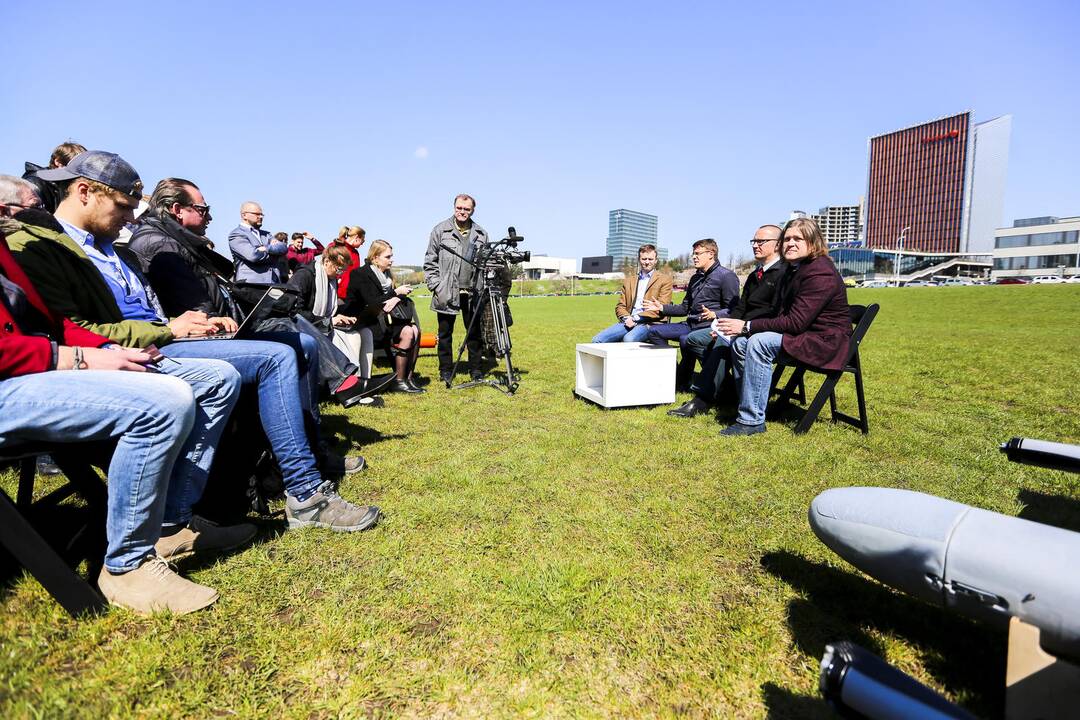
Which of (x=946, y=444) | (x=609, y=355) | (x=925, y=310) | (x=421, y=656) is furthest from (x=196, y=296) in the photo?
(x=925, y=310)

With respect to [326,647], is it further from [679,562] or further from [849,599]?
[849,599]

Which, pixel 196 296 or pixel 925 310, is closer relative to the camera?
pixel 196 296

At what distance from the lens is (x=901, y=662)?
1859mm

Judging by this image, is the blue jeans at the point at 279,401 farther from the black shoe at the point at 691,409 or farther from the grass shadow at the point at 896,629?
the black shoe at the point at 691,409

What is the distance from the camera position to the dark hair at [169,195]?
3.30 meters

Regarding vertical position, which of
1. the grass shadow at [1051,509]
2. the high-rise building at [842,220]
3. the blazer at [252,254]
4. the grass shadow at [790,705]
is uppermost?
the high-rise building at [842,220]

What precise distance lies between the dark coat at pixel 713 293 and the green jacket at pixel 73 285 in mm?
5055

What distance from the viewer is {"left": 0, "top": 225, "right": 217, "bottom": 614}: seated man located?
179 centimetres

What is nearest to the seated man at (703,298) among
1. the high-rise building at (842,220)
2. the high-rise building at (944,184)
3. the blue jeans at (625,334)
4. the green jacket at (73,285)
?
the blue jeans at (625,334)

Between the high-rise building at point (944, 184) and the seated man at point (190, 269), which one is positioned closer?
the seated man at point (190, 269)

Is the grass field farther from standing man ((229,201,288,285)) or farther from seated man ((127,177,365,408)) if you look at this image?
standing man ((229,201,288,285))

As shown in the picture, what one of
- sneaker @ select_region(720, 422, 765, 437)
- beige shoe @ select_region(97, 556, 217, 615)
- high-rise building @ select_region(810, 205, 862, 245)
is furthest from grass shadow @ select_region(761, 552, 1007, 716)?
high-rise building @ select_region(810, 205, 862, 245)

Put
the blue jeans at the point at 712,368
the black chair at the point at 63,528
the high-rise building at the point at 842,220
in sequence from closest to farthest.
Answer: the black chair at the point at 63,528, the blue jeans at the point at 712,368, the high-rise building at the point at 842,220

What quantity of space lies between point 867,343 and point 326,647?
38.9ft
